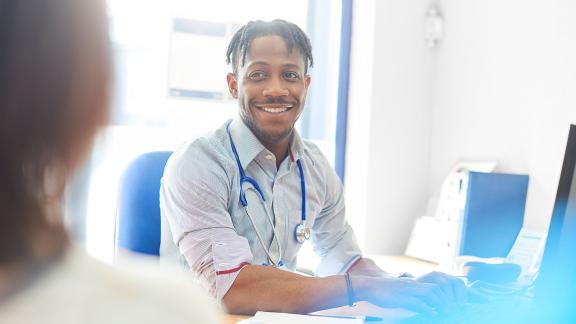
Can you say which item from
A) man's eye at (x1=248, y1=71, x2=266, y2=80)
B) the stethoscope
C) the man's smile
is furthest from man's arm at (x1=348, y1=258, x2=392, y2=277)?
man's eye at (x1=248, y1=71, x2=266, y2=80)

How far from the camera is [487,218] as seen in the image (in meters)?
2.08

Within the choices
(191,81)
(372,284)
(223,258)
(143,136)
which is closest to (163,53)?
(191,81)

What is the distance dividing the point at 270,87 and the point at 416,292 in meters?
0.78

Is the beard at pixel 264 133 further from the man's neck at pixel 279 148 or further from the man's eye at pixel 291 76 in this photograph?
the man's eye at pixel 291 76

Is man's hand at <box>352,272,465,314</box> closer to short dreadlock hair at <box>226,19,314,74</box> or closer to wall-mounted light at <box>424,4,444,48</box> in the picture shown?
short dreadlock hair at <box>226,19,314,74</box>

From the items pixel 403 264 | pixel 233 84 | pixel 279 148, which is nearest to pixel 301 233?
pixel 279 148

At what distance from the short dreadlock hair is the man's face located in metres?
0.01

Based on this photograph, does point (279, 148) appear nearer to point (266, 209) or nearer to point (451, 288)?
point (266, 209)

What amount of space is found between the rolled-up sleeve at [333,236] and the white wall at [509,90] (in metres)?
0.87

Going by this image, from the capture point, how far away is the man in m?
1.18

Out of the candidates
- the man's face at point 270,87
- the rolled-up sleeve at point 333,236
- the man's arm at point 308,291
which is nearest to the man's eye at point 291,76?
the man's face at point 270,87

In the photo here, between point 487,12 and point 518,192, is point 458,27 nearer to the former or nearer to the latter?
point 487,12

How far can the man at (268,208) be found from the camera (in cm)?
118

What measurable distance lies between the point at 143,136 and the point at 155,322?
218 centimetres
